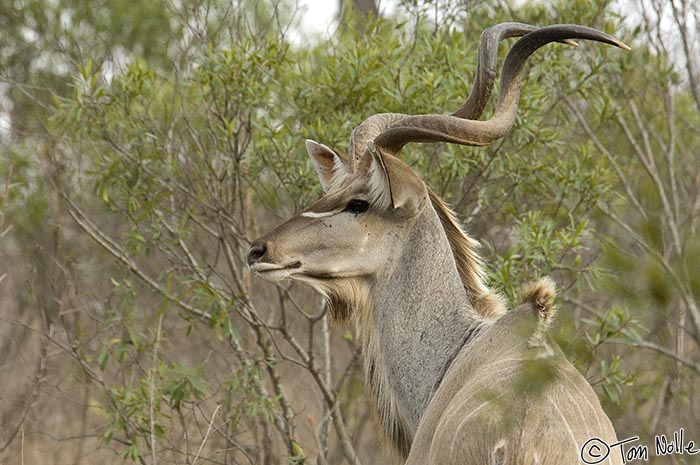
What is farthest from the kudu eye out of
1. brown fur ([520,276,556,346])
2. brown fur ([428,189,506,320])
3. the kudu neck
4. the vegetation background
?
the vegetation background

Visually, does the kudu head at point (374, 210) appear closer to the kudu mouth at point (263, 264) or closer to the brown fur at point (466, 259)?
the kudu mouth at point (263, 264)

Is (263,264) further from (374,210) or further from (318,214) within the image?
(374,210)

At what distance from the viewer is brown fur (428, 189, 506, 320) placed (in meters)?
4.01

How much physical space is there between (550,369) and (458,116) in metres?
2.99

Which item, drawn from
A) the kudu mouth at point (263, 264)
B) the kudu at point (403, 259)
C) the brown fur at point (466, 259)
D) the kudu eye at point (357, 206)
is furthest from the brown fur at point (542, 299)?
the kudu mouth at point (263, 264)

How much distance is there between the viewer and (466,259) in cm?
407

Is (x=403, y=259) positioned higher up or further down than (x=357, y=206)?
further down

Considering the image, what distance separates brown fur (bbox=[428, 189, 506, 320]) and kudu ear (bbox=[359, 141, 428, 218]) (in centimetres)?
18

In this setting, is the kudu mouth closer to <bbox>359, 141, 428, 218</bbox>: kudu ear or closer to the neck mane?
the neck mane

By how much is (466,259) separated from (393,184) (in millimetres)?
489

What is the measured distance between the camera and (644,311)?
1.11 meters

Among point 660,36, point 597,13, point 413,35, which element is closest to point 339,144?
point 413,35

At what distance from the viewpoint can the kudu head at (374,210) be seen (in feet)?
12.5

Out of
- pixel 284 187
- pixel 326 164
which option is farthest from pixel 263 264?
pixel 284 187
